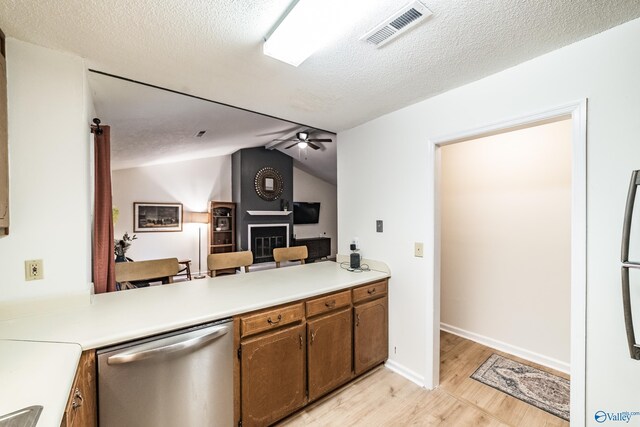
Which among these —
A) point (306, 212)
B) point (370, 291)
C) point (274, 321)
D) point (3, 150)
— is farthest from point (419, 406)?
point (306, 212)

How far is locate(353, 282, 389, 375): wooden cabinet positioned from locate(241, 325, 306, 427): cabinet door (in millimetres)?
533

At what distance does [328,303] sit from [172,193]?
5379 millimetres

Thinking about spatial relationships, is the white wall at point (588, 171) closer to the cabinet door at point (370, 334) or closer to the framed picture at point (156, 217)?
the cabinet door at point (370, 334)

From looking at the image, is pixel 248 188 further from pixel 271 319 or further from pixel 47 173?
pixel 271 319

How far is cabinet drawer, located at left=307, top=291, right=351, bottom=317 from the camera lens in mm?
1892

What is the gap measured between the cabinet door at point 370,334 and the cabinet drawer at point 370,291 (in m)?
0.05

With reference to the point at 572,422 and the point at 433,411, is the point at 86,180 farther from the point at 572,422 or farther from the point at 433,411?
the point at 572,422

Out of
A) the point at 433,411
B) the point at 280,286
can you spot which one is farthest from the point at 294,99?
the point at 433,411

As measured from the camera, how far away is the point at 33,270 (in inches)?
56.4

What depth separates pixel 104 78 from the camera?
5.80 ft

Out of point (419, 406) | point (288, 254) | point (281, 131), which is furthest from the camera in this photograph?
point (281, 131)

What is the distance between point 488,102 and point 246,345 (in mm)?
2178

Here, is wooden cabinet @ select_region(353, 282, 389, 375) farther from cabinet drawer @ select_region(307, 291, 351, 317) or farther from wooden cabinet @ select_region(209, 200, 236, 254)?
wooden cabinet @ select_region(209, 200, 236, 254)

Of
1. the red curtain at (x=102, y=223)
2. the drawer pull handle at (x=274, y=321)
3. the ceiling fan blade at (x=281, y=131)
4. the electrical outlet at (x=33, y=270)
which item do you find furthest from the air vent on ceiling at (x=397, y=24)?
the ceiling fan blade at (x=281, y=131)
